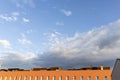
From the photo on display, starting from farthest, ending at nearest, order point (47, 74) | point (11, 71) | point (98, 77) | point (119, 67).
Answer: point (11, 71) → point (47, 74) → point (98, 77) → point (119, 67)

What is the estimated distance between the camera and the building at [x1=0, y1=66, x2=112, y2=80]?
A: 94.3 metres

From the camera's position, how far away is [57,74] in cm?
10056

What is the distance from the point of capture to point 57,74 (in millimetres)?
100562

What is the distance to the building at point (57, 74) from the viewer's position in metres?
94.3

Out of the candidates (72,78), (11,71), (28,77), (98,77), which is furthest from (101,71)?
(11,71)

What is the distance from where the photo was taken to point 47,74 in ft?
335

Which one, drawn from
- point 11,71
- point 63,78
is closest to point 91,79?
point 63,78

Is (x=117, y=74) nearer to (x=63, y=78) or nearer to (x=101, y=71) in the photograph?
(x=101, y=71)

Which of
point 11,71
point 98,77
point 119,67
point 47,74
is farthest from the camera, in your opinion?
point 11,71

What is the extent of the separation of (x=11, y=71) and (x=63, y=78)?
2438 centimetres

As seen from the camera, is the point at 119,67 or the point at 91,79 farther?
the point at 91,79

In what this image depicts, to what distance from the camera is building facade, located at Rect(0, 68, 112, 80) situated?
309 ft

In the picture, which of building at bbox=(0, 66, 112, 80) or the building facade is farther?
building at bbox=(0, 66, 112, 80)

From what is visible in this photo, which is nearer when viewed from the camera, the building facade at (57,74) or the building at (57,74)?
the building facade at (57,74)
